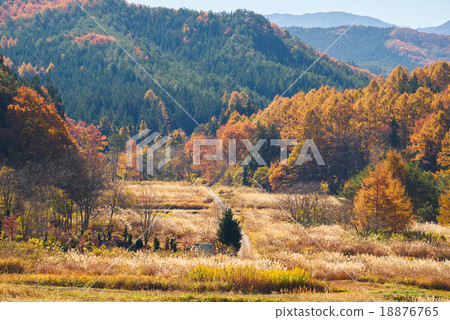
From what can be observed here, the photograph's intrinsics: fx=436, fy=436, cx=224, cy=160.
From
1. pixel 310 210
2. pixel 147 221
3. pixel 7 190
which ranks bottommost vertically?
pixel 310 210

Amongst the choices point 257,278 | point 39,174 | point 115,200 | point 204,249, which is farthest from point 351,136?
point 257,278

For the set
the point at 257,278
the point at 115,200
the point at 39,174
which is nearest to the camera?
the point at 257,278

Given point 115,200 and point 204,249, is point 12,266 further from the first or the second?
point 115,200

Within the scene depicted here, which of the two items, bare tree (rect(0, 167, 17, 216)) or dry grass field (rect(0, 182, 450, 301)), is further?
bare tree (rect(0, 167, 17, 216))

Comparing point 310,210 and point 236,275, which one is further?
point 310,210

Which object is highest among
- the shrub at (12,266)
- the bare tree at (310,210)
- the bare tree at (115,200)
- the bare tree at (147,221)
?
the shrub at (12,266)

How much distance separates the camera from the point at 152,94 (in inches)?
6540

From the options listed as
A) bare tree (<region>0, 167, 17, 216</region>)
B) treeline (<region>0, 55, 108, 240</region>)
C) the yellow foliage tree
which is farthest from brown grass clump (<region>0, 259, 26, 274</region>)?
the yellow foliage tree

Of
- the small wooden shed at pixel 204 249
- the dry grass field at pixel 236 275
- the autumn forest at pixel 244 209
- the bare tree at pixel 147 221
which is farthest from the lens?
the bare tree at pixel 147 221

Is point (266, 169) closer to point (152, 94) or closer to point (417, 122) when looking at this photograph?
point (417, 122)

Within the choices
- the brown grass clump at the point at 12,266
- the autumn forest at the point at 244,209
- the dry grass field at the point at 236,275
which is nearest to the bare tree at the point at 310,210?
the autumn forest at the point at 244,209

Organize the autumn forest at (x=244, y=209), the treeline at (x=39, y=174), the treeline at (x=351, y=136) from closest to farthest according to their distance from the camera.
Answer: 1. the autumn forest at (x=244, y=209)
2. the treeline at (x=39, y=174)
3. the treeline at (x=351, y=136)

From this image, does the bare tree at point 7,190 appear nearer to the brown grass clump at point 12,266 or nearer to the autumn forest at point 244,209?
the autumn forest at point 244,209

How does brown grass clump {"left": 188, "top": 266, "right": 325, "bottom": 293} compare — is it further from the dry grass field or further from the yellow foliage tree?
the yellow foliage tree
